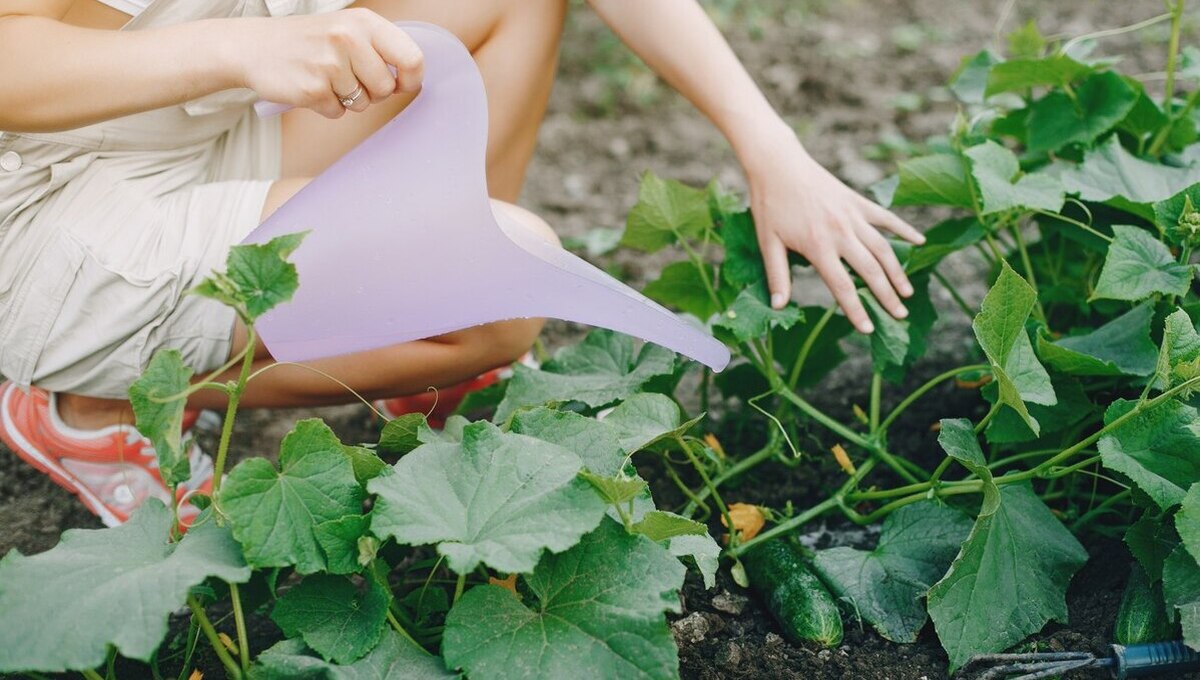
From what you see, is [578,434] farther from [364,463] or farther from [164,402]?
[164,402]

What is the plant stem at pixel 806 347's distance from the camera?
1.65 meters

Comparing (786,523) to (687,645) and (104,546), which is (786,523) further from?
(104,546)

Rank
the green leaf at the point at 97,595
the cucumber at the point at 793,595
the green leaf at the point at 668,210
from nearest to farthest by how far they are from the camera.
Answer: the green leaf at the point at 97,595
the cucumber at the point at 793,595
the green leaf at the point at 668,210

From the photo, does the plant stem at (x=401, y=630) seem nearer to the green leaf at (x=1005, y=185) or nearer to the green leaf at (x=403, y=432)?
the green leaf at (x=403, y=432)

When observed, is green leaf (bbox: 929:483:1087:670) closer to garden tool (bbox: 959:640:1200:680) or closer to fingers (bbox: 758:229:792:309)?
garden tool (bbox: 959:640:1200:680)

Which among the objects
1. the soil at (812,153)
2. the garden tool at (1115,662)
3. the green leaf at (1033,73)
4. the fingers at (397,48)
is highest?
the fingers at (397,48)

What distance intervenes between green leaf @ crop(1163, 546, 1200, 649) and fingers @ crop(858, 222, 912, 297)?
48cm

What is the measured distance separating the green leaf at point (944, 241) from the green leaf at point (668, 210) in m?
Result: 0.30

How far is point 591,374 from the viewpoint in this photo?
164 cm

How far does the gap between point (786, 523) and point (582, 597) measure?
42cm

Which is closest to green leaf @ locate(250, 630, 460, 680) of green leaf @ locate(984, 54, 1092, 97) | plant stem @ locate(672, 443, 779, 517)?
plant stem @ locate(672, 443, 779, 517)

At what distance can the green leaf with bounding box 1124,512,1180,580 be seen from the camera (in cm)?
134

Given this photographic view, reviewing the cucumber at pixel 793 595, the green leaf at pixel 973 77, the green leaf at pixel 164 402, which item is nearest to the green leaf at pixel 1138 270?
the cucumber at pixel 793 595

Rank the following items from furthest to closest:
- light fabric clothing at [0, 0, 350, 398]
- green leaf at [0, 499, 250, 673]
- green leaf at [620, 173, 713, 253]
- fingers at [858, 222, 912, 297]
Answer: green leaf at [620, 173, 713, 253] < fingers at [858, 222, 912, 297] < light fabric clothing at [0, 0, 350, 398] < green leaf at [0, 499, 250, 673]
